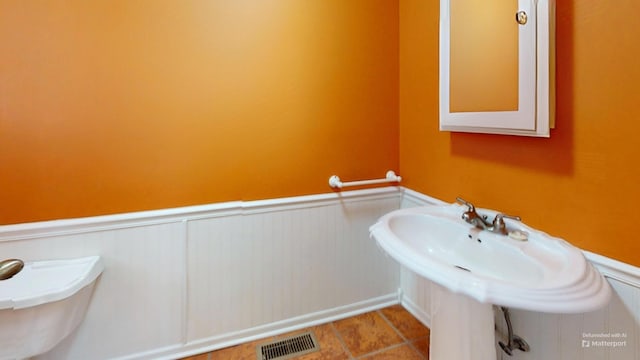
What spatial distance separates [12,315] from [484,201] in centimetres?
197

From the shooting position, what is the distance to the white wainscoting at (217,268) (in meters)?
1.52

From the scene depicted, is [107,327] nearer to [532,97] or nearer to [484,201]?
[484,201]

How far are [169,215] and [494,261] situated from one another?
147cm

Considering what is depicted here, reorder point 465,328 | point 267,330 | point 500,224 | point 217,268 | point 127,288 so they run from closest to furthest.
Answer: point 465,328
point 500,224
point 127,288
point 217,268
point 267,330

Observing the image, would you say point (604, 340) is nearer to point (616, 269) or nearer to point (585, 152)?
point (616, 269)

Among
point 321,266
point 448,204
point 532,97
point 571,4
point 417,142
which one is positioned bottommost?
point 321,266

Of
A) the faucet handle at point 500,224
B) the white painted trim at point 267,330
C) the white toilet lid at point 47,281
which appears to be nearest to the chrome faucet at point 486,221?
the faucet handle at point 500,224

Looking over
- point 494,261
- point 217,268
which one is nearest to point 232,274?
point 217,268

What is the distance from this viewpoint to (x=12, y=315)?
120cm

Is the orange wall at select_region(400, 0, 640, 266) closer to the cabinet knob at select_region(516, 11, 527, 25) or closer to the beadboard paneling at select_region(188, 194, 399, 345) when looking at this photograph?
the cabinet knob at select_region(516, 11, 527, 25)

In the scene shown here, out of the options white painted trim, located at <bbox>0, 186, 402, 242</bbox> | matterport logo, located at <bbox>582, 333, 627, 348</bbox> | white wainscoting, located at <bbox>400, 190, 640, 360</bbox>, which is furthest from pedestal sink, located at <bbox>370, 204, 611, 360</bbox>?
white painted trim, located at <bbox>0, 186, 402, 242</bbox>

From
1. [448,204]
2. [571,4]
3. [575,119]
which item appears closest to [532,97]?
[575,119]

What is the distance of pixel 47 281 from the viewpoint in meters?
1.32

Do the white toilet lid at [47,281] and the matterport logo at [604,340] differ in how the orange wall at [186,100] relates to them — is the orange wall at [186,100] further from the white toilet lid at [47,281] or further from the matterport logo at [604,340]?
the matterport logo at [604,340]
